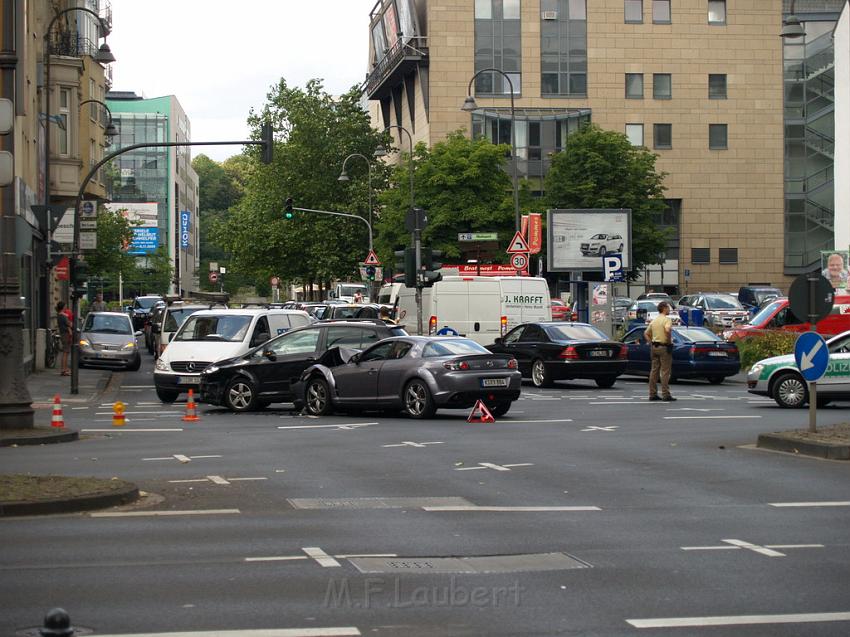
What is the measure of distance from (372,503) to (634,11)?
76.7m

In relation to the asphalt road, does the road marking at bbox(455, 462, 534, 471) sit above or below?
below

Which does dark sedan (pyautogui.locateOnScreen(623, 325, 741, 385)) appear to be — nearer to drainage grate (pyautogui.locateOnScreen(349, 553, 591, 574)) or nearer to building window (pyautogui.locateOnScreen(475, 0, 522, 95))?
drainage grate (pyautogui.locateOnScreen(349, 553, 591, 574))

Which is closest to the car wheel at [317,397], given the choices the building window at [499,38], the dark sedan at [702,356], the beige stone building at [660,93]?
the dark sedan at [702,356]

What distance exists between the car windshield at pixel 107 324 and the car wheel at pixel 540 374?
15878 mm

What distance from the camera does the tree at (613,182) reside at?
251ft

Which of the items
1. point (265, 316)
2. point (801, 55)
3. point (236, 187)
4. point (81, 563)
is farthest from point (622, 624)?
point (236, 187)

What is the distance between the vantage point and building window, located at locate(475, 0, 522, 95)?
8338cm

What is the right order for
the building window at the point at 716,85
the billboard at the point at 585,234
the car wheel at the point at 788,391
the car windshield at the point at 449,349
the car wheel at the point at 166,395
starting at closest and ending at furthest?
1. the car windshield at the point at 449,349
2. the car wheel at the point at 788,391
3. the car wheel at the point at 166,395
4. the billboard at the point at 585,234
5. the building window at the point at 716,85

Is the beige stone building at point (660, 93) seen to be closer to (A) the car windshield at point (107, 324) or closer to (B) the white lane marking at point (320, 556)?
(A) the car windshield at point (107, 324)

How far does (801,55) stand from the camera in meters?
85.8

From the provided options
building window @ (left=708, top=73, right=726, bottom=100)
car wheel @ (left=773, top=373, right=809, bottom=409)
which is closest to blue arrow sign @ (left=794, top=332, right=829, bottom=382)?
car wheel @ (left=773, top=373, right=809, bottom=409)

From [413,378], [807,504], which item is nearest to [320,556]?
[807,504]

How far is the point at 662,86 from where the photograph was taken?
279ft

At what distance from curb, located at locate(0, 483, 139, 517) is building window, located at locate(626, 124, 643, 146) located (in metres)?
76.1
